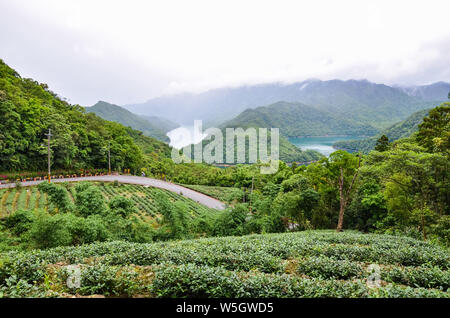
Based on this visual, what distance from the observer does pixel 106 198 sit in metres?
23.6

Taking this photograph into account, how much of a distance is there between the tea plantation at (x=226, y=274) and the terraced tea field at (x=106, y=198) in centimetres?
1015

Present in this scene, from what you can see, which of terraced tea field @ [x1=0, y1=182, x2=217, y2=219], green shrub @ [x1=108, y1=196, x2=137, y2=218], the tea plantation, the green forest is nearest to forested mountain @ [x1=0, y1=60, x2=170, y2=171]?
the green forest

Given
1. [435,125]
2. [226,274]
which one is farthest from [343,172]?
[226,274]

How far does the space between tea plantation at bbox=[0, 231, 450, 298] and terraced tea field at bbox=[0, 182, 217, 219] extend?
10154 millimetres

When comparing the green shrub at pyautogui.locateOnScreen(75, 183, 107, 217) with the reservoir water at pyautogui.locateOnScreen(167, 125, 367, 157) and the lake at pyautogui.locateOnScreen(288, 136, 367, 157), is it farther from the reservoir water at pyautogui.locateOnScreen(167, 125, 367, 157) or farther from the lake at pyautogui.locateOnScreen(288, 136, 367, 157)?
the lake at pyautogui.locateOnScreen(288, 136, 367, 157)

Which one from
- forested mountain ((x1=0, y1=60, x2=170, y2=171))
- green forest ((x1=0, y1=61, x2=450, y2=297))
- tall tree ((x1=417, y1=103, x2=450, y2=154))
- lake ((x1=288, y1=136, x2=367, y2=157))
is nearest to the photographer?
green forest ((x1=0, y1=61, x2=450, y2=297))

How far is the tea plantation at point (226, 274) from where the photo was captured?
12.4 feet

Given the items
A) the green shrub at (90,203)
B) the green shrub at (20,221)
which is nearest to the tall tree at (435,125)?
the green shrub at (90,203)

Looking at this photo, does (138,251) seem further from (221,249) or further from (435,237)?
(435,237)

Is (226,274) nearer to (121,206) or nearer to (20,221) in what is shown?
(121,206)

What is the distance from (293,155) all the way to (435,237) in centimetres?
9823

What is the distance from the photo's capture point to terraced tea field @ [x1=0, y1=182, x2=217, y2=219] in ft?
58.0

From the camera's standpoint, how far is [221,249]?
6633mm
